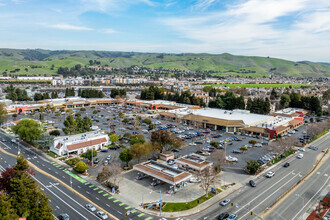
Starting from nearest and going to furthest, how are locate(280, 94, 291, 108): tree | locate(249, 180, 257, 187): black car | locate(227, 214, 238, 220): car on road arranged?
locate(227, 214, 238, 220): car on road → locate(249, 180, 257, 187): black car → locate(280, 94, 291, 108): tree

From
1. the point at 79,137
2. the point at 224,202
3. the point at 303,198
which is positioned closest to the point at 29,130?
the point at 79,137

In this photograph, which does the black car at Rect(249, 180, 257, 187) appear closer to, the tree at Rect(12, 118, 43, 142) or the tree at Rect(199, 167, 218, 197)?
the tree at Rect(199, 167, 218, 197)

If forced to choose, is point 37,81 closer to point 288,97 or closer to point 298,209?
point 288,97

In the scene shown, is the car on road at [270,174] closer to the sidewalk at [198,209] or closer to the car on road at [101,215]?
the sidewalk at [198,209]

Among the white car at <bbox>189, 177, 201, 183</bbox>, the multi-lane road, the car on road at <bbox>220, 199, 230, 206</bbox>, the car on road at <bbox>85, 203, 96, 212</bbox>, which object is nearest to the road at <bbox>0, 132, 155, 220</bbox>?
the multi-lane road

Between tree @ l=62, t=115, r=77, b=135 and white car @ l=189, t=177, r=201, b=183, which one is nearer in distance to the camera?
white car @ l=189, t=177, r=201, b=183

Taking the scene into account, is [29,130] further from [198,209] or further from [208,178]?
[198,209]

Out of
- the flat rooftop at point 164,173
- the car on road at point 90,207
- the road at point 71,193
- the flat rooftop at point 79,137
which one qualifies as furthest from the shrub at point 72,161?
the car on road at point 90,207
